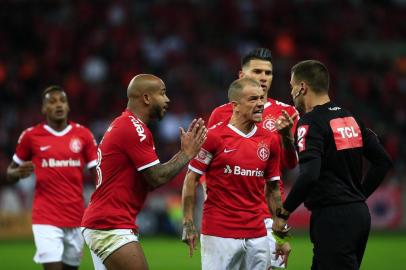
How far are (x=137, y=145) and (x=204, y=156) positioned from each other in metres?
0.75

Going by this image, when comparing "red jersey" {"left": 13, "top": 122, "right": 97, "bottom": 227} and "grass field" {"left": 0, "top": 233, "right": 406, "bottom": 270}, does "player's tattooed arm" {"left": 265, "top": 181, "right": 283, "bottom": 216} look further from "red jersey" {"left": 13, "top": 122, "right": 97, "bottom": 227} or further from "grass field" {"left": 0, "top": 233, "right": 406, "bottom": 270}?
"grass field" {"left": 0, "top": 233, "right": 406, "bottom": 270}

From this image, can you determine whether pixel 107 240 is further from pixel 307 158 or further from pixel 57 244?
pixel 57 244

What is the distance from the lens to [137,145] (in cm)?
661

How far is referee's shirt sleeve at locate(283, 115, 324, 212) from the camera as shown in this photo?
6293 mm

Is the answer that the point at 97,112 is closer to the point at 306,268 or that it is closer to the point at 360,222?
the point at 306,268

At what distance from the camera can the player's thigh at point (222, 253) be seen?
7035mm

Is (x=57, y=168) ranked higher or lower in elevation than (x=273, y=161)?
lower

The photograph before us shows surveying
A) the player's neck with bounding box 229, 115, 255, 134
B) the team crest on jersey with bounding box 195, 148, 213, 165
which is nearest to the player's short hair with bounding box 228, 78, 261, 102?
the player's neck with bounding box 229, 115, 255, 134

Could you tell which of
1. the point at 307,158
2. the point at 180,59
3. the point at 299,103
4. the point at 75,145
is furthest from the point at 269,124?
the point at 180,59

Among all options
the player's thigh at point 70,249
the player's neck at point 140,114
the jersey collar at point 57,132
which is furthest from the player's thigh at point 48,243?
the player's neck at point 140,114

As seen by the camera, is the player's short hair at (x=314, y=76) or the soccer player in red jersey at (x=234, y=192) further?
the soccer player in red jersey at (x=234, y=192)

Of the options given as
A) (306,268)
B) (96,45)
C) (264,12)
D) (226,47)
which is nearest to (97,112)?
(96,45)

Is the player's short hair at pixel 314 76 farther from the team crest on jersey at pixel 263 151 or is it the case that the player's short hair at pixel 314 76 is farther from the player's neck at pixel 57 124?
the player's neck at pixel 57 124

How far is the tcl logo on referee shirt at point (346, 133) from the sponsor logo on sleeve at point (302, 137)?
0.22m
